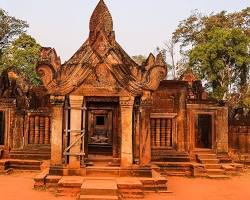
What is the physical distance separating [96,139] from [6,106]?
5459 mm

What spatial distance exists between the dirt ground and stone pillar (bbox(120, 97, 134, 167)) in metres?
1.49

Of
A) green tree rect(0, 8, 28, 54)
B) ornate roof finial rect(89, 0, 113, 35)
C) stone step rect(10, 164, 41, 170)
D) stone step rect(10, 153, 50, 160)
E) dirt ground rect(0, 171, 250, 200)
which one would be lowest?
dirt ground rect(0, 171, 250, 200)

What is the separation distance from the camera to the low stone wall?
64.0ft

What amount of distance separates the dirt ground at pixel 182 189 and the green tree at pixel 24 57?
69.6 feet

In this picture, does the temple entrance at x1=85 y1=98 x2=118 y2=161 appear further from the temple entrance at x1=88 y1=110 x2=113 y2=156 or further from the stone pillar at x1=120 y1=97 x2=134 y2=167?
the stone pillar at x1=120 y1=97 x2=134 y2=167

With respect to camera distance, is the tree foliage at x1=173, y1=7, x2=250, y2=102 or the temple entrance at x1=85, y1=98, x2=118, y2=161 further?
the tree foliage at x1=173, y1=7, x2=250, y2=102

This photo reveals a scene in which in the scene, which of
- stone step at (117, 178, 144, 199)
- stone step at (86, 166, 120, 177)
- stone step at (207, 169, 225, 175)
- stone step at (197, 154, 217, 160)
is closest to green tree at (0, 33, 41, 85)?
stone step at (197, 154, 217, 160)

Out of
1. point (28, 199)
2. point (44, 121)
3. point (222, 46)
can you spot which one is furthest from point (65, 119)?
point (222, 46)

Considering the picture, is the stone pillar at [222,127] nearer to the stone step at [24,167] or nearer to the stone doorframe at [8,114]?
the stone step at [24,167]

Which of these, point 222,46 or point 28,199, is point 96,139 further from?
point 222,46

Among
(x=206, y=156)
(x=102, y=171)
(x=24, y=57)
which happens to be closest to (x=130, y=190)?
(x=102, y=171)

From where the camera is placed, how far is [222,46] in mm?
28250

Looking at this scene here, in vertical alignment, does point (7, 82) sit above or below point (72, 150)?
above

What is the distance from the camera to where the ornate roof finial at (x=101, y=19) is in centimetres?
1265
